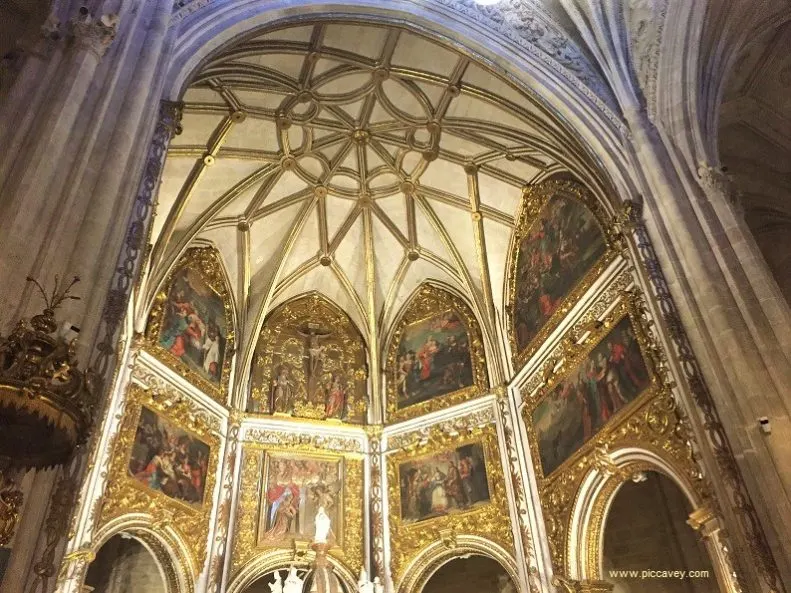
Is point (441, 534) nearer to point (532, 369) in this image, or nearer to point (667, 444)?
point (532, 369)

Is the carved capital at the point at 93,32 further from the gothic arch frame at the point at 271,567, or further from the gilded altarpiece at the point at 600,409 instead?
the gothic arch frame at the point at 271,567

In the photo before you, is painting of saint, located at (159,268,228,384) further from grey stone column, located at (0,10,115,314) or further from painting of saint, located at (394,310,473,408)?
grey stone column, located at (0,10,115,314)

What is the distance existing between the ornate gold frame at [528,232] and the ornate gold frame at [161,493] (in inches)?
251

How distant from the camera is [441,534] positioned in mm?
12055

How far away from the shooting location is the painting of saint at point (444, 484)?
1234cm

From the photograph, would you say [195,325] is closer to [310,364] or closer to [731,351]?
[310,364]

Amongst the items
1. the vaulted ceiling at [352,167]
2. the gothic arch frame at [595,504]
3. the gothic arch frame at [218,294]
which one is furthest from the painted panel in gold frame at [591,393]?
the gothic arch frame at [218,294]

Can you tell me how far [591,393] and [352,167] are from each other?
7074mm

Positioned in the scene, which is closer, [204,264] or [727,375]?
[727,375]

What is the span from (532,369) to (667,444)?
3962 millimetres

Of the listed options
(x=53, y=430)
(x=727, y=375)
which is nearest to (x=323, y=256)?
(x=727, y=375)

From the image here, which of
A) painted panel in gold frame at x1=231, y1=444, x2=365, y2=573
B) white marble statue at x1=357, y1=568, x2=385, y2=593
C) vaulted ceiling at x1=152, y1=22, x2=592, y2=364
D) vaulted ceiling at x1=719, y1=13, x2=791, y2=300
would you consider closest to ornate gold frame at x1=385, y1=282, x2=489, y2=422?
vaulted ceiling at x1=152, y1=22, x2=592, y2=364

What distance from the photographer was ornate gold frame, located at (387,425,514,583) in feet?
38.6

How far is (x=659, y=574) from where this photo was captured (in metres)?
11.8
